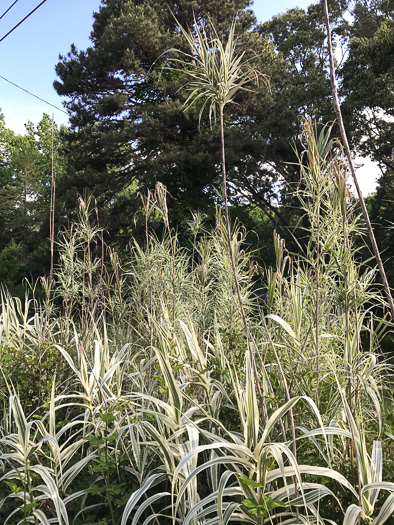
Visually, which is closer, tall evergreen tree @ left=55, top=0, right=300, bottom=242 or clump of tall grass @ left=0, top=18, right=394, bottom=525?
clump of tall grass @ left=0, top=18, right=394, bottom=525

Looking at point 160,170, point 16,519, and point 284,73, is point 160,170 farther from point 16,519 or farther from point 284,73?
point 16,519

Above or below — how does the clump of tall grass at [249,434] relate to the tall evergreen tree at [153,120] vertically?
below

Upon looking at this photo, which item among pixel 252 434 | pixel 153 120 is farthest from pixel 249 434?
pixel 153 120

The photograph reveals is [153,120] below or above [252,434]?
above

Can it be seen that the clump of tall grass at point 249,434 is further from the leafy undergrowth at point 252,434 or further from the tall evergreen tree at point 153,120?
the tall evergreen tree at point 153,120

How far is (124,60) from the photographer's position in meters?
13.4

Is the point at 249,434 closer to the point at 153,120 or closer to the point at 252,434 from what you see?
the point at 252,434

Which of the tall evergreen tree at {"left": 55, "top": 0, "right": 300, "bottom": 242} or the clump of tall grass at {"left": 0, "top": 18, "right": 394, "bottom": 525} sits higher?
the tall evergreen tree at {"left": 55, "top": 0, "right": 300, "bottom": 242}

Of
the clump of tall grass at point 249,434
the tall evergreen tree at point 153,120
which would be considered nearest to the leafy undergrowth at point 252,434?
the clump of tall grass at point 249,434

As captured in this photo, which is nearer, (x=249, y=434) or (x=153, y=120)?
(x=249, y=434)

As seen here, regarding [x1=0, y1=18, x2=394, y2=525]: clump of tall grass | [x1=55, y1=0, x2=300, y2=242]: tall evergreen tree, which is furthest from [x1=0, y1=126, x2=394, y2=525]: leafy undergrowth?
[x1=55, y1=0, x2=300, y2=242]: tall evergreen tree

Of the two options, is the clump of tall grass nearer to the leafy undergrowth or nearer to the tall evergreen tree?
the leafy undergrowth

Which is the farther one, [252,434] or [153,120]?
[153,120]

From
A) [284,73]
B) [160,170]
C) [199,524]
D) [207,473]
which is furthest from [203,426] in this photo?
[284,73]
